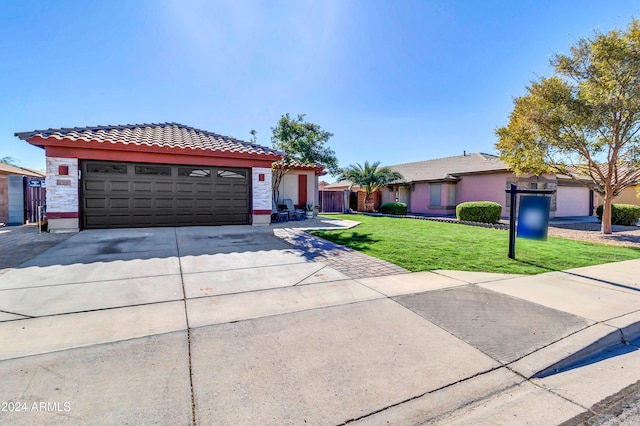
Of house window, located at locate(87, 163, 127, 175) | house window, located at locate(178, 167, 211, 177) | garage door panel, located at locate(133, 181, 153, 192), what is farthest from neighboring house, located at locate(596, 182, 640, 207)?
house window, located at locate(87, 163, 127, 175)

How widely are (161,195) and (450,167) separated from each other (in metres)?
22.6

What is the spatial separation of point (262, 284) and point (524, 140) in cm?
1429

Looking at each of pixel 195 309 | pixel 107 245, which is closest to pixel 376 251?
pixel 195 309

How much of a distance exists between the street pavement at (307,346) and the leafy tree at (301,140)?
36.4 feet

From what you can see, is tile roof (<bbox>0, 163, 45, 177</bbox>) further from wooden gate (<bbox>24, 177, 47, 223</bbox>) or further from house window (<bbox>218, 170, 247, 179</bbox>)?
house window (<bbox>218, 170, 247, 179</bbox>)

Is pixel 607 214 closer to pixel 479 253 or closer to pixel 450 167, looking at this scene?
pixel 479 253

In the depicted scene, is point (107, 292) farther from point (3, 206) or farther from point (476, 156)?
point (476, 156)

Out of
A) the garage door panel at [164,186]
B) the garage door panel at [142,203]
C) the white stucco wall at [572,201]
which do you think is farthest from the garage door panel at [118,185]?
the white stucco wall at [572,201]

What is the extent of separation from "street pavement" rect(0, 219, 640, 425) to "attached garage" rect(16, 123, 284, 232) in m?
5.73

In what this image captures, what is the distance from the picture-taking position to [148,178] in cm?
1137

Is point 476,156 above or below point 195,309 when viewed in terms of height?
above

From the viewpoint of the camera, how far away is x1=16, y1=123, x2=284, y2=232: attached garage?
10.2 metres

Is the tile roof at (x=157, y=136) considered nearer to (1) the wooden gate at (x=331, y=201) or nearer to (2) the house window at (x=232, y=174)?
(2) the house window at (x=232, y=174)

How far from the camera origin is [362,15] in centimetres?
1109
